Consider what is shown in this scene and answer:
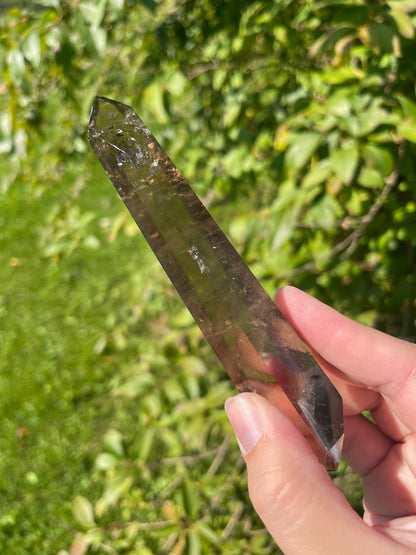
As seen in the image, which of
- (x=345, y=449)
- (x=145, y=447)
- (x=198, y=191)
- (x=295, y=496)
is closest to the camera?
(x=295, y=496)

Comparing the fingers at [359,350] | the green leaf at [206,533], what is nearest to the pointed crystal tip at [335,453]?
the fingers at [359,350]

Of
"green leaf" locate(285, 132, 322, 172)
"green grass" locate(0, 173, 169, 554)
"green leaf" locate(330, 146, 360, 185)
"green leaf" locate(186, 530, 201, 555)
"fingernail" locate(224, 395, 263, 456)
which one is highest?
"green leaf" locate(285, 132, 322, 172)

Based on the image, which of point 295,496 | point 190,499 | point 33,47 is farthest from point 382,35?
point 190,499

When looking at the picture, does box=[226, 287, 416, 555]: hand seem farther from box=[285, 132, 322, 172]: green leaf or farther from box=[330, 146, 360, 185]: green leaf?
box=[285, 132, 322, 172]: green leaf

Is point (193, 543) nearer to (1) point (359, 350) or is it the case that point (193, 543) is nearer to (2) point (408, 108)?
(1) point (359, 350)

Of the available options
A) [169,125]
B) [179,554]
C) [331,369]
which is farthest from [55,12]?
[179,554]

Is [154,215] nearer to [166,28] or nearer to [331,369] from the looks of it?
[331,369]

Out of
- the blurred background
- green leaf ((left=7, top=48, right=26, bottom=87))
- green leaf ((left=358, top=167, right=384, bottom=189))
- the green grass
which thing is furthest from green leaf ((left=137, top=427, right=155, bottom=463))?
green leaf ((left=7, top=48, right=26, bottom=87))

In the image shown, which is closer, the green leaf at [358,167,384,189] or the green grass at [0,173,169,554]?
the green leaf at [358,167,384,189]
